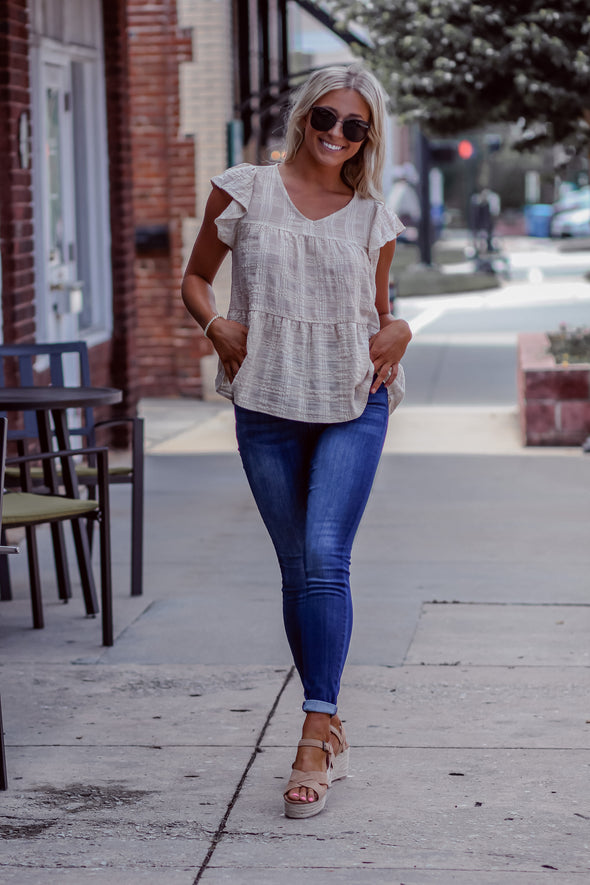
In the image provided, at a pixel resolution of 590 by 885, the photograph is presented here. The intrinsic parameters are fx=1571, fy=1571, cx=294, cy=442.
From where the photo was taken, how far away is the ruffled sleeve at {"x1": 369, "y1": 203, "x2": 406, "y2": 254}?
418cm

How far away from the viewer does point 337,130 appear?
415 cm

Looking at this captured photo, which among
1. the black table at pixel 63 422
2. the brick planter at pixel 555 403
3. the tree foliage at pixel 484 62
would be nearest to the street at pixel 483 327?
the tree foliage at pixel 484 62

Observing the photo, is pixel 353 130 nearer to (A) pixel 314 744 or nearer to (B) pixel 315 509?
(B) pixel 315 509

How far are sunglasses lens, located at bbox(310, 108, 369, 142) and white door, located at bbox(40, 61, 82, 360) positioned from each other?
211 inches

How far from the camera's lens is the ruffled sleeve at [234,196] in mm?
4156

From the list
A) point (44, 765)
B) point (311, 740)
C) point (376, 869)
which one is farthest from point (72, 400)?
point (376, 869)

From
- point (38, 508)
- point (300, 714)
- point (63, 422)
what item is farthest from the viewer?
point (63, 422)

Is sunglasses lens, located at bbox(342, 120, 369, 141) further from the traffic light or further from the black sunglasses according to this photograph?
the traffic light

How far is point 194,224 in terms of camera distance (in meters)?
13.4

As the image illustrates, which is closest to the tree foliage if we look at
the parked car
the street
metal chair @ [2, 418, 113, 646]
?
the street

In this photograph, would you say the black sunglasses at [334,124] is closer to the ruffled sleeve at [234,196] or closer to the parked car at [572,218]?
the ruffled sleeve at [234,196]

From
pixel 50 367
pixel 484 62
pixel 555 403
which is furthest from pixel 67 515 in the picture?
pixel 484 62

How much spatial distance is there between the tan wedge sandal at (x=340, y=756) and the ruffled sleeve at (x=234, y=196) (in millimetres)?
1381

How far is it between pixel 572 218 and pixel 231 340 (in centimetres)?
4101
